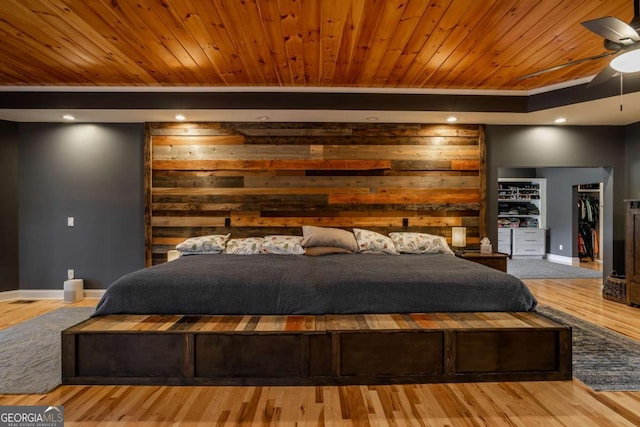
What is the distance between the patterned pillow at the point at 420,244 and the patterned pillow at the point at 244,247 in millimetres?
1613

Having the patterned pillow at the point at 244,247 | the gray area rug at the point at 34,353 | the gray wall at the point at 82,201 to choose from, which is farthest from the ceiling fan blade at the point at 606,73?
the gray wall at the point at 82,201

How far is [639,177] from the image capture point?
4750mm

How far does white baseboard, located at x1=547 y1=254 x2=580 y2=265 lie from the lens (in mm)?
7519

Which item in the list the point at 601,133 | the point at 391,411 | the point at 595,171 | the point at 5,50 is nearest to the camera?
the point at 391,411

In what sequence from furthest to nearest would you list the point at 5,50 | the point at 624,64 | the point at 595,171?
the point at 595,171 < the point at 5,50 < the point at 624,64

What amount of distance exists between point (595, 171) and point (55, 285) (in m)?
9.24

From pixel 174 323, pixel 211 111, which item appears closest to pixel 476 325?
pixel 174 323

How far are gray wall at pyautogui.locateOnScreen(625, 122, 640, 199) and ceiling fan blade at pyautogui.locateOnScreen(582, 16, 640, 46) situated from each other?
11.7 feet

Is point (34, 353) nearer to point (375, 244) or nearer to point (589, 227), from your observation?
point (375, 244)

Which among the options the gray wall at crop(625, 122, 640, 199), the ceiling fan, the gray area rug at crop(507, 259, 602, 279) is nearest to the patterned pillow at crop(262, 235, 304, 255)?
the ceiling fan

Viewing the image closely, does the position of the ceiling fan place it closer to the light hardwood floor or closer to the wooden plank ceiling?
the wooden plank ceiling

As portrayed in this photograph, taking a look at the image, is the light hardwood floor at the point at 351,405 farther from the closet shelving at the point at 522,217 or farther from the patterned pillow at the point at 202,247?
the closet shelving at the point at 522,217

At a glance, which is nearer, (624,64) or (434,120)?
(624,64)

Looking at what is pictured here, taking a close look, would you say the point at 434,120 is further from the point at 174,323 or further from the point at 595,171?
the point at 595,171
